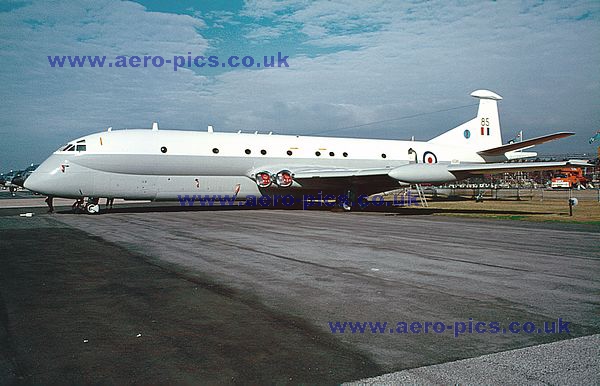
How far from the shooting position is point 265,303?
21.0 feet

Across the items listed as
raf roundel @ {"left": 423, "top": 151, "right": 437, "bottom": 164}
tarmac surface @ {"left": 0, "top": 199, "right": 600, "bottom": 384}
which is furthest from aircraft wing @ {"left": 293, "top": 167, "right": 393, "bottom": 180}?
tarmac surface @ {"left": 0, "top": 199, "right": 600, "bottom": 384}

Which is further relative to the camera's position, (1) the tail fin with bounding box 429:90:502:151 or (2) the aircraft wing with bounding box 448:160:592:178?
(1) the tail fin with bounding box 429:90:502:151

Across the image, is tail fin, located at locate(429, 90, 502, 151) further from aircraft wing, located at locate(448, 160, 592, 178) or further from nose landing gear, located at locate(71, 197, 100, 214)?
nose landing gear, located at locate(71, 197, 100, 214)

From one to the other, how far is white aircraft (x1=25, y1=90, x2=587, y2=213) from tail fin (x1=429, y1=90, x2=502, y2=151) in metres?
1.77

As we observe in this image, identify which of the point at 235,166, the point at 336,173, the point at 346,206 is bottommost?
the point at 346,206

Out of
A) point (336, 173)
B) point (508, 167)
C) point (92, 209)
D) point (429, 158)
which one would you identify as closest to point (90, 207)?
point (92, 209)

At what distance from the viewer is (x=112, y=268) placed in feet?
28.9

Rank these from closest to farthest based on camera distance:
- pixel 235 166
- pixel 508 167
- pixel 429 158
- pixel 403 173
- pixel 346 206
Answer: pixel 508 167 < pixel 403 173 < pixel 235 166 < pixel 346 206 < pixel 429 158

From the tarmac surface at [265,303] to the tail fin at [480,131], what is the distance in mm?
21043

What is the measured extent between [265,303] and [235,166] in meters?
18.9

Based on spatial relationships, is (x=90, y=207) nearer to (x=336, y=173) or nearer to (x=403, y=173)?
(x=336, y=173)

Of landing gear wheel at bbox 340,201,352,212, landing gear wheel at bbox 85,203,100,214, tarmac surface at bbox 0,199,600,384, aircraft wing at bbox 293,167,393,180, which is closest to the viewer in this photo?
tarmac surface at bbox 0,199,600,384

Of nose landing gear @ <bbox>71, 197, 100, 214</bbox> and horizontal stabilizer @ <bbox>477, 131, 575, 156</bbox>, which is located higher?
horizontal stabilizer @ <bbox>477, 131, 575, 156</bbox>

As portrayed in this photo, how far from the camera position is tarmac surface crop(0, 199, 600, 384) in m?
4.34
